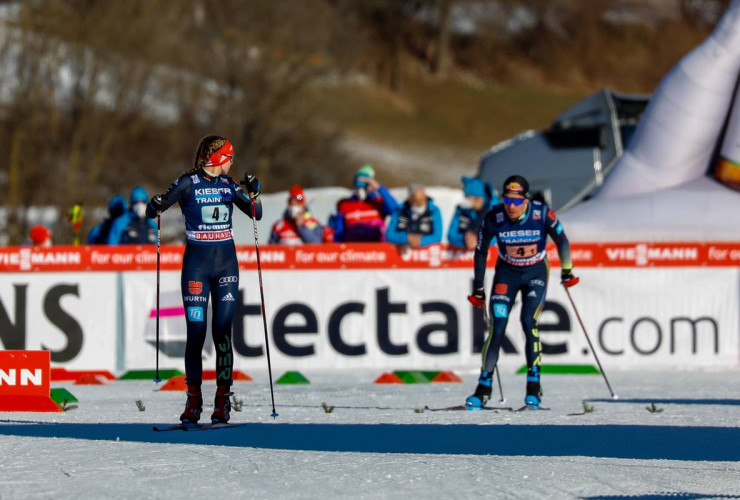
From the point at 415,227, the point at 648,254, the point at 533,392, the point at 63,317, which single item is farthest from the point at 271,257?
the point at 533,392

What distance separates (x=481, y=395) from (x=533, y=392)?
A: 41 cm

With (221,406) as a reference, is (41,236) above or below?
above

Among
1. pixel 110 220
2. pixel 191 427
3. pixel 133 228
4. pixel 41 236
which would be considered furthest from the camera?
pixel 110 220

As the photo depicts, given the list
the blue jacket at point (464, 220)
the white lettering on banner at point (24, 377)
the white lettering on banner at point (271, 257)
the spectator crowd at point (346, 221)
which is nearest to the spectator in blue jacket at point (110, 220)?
the spectator crowd at point (346, 221)

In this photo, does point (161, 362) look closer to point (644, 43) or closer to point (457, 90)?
point (457, 90)

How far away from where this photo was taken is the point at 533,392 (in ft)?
33.8

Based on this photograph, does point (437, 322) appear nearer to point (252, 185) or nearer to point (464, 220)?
point (464, 220)

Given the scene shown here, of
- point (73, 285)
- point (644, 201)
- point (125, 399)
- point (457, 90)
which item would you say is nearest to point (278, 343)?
point (73, 285)

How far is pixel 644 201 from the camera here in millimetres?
17844

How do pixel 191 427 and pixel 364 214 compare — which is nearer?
pixel 191 427

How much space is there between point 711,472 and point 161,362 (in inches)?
342

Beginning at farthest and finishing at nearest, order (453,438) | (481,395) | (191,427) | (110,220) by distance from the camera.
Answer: (110,220) < (481,395) < (191,427) < (453,438)

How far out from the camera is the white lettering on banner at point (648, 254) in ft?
47.9

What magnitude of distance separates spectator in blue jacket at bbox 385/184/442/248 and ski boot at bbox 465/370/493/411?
441cm
